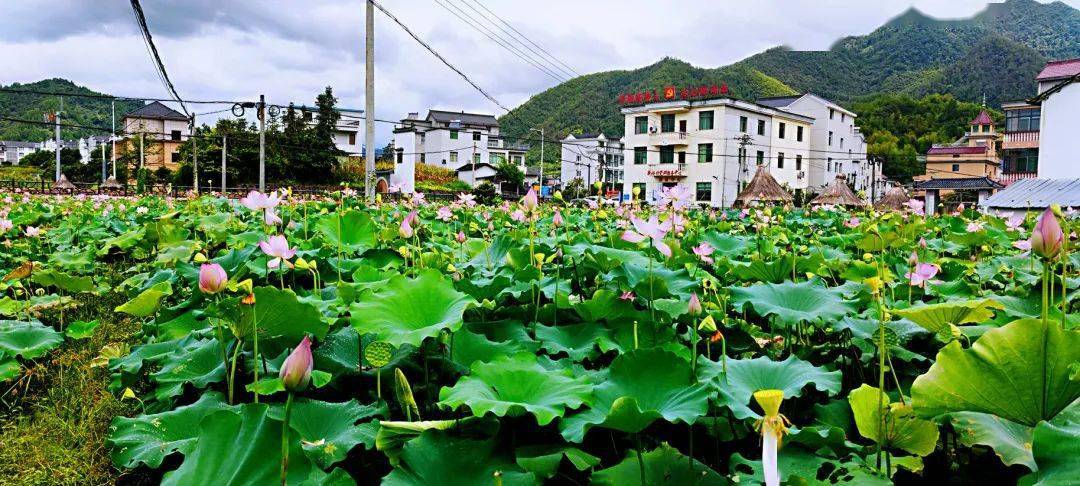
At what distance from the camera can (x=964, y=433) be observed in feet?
3.77

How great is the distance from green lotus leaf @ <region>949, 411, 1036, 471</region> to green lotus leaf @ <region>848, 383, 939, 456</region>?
0.05m

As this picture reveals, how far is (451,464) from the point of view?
108cm

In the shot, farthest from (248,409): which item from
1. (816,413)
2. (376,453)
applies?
(816,413)

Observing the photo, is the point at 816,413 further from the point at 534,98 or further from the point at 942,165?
the point at 534,98

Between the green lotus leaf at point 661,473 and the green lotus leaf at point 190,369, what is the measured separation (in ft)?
3.29

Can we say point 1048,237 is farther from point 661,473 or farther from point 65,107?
point 65,107

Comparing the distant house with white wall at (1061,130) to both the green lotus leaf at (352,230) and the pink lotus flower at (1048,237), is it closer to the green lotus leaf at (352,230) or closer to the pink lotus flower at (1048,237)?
the green lotus leaf at (352,230)

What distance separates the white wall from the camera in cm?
1359

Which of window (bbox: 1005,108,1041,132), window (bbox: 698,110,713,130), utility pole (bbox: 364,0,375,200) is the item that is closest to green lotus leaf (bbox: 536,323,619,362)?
utility pole (bbox: 364,0,375,200)

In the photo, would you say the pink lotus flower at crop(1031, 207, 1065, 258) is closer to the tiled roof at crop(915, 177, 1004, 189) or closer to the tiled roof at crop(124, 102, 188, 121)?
the tiled roof at crop(915, 177, 1004, 189)

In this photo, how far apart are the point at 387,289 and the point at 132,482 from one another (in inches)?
32.7

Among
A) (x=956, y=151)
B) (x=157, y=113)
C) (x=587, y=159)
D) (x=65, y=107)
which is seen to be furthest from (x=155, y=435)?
(x=65, y=107)

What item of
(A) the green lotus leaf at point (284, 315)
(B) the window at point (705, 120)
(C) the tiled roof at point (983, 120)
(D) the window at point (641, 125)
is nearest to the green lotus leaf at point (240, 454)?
(A) the green lotus leaf at point (284, 315)

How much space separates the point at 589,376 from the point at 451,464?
37 cm
